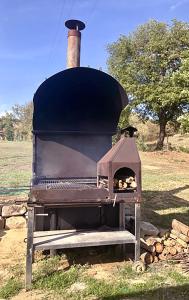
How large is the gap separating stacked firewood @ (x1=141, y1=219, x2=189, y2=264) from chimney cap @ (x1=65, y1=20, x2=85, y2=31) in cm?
603

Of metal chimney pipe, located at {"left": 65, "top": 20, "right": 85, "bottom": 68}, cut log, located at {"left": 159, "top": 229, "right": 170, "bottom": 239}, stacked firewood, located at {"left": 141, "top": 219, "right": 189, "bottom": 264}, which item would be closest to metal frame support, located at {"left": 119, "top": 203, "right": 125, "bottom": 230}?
stacked firewood, located at {"left": 141, "top": 219, "right": 189, "bottom": 264}

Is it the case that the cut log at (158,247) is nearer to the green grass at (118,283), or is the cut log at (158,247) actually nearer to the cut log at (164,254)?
the cut log at (164,254)

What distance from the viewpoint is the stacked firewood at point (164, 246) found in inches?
222

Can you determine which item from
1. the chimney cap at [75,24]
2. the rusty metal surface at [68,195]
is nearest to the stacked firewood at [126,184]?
the rusty metal surface at [68,195]

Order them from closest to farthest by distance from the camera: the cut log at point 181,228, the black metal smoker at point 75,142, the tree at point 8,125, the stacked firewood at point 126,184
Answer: the stacked firewood at point 126,184 < the cut log at point 181,228 < the black metal smoker at point 75,142 < the tree at point 8,125

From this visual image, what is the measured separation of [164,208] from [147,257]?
4.36 m

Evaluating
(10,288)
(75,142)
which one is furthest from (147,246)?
(75,142)

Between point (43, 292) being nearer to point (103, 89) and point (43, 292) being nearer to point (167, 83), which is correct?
point (103, 89)

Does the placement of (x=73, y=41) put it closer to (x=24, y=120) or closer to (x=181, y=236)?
(x=181, y=236)

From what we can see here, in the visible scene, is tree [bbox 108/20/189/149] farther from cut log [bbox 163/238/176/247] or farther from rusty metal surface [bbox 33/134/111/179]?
cut log [bbox 163/238/176/247]

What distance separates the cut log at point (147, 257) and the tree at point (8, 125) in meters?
66.5

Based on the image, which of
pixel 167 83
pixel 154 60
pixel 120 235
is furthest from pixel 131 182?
pixel 154 60

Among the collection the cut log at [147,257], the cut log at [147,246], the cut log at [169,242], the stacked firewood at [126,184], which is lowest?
the cut log at [147,257]

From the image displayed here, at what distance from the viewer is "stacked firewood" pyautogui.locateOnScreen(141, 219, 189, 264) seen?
5641 millimetres
